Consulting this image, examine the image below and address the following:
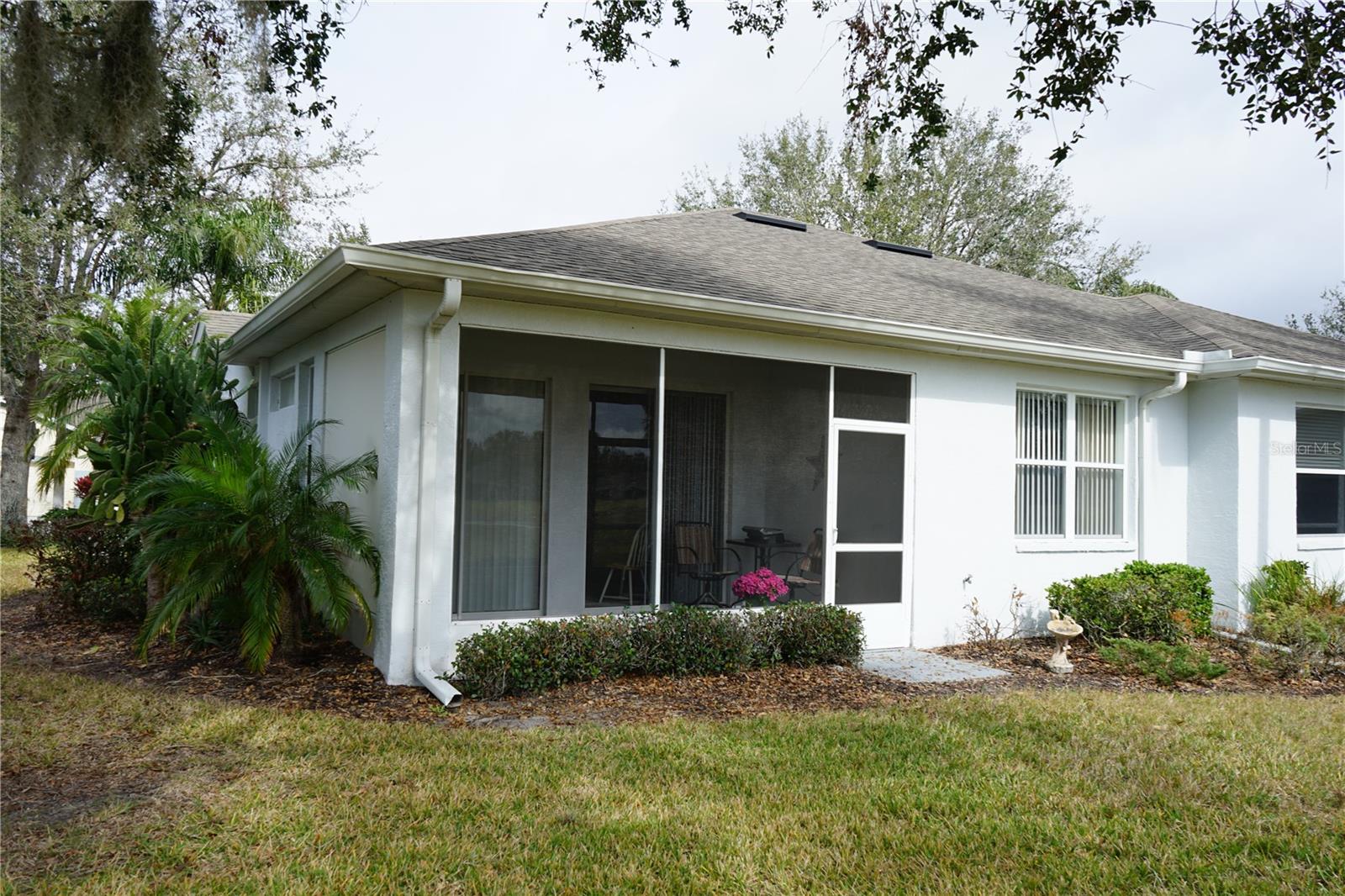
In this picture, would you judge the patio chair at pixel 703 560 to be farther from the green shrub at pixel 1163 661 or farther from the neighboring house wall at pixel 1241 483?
the neighboring house wall at pixel 1241 483

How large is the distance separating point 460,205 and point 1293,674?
2548 centimetres

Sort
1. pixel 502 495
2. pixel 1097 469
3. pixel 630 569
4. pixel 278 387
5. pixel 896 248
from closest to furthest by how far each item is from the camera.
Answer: pixel 502 495 < pixel 630 569 < pixel 1097 469 < pixel 278 387 < pixel 896 248

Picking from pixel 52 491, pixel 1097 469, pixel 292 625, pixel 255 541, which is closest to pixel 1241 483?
pixel 1097 469

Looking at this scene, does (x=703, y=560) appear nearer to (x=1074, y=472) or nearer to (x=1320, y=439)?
(x=1074, y=472)

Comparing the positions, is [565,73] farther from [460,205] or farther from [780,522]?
[460,205]

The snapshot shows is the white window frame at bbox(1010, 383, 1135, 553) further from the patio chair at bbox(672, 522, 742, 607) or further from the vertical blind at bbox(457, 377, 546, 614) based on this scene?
the vertical blind at bbox(457, 377, 546, 614)

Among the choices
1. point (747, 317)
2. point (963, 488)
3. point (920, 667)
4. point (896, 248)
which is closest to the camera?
point (747, 317)

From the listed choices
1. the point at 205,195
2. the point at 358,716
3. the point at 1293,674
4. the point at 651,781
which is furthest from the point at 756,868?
the point at 205,195

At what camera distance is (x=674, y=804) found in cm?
433

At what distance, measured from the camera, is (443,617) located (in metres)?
6.62

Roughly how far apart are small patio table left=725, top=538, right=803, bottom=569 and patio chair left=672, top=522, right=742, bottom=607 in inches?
5.0

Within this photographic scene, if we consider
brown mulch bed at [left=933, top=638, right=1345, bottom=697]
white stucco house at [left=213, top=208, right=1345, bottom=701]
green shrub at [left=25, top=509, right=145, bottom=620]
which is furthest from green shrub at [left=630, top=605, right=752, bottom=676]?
green shrub at [left=25, top=509, right=145, bottom=620]

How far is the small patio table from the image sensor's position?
348 inches

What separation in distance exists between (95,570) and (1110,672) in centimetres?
1049
